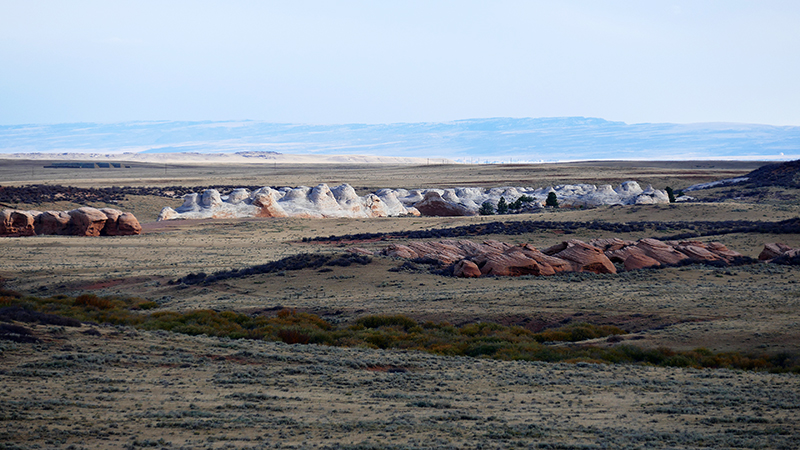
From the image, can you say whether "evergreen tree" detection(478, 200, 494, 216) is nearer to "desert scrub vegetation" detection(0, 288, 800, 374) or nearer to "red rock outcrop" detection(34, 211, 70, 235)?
"red rock outcrop" detection(34, 211, 70, 235)

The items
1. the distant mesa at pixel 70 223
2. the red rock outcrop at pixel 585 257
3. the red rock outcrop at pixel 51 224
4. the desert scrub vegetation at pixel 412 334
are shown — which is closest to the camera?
the desert scrub vegetation at pixel 412 334

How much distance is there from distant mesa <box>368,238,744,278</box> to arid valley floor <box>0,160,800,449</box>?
98 cm

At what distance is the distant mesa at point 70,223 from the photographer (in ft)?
135

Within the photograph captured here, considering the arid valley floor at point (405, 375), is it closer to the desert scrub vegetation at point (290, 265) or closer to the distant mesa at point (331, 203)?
the desert scrub vegetation at point (290, 265)

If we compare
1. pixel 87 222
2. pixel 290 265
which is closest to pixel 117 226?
pixel 87 222

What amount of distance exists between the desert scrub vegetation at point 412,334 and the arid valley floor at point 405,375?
69 centimetres

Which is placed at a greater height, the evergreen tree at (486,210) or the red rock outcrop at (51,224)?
the red rock outcrop at (51,224)

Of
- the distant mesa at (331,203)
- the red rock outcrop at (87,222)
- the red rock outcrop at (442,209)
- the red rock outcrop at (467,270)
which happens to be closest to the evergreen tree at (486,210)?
the distant mesa at (331,203)

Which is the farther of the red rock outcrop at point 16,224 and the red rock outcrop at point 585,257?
the red rock outcrop at point 16,224

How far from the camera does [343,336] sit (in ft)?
57.0

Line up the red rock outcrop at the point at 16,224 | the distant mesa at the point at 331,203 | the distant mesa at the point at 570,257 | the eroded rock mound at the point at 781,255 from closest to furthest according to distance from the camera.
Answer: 1. the eroded rock mound at the point at 781,255
2. the distant mesa at the point at 570,257
3. the red rock outcrop at the point at 16,224
4. the distant mesa at the point at 331,203

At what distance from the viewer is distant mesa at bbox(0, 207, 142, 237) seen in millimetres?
41188

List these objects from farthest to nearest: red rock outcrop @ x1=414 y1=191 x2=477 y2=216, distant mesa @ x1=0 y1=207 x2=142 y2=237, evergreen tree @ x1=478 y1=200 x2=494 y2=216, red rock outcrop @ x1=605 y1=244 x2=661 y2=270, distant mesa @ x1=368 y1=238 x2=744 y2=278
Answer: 1. evergreen tree @ x1=478 y1=200 x2=494 y2=216
2. red rock outcrop @ x1=414 y1=191 x2=477 y2=216
3. distant mesa @ x1=0 y1=207 x2=142 y2=237
4. red rock outcrop @ x1=605 y1=244 x2=661 y2=270
5. distant mesa @ x1=368 y1=238 x2=744 y2=278

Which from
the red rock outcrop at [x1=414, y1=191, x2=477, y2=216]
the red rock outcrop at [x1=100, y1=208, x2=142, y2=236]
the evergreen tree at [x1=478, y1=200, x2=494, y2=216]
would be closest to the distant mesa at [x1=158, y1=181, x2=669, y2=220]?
the red rock outcrop at [x1=414, y1=191, x2=477, y2=216]
